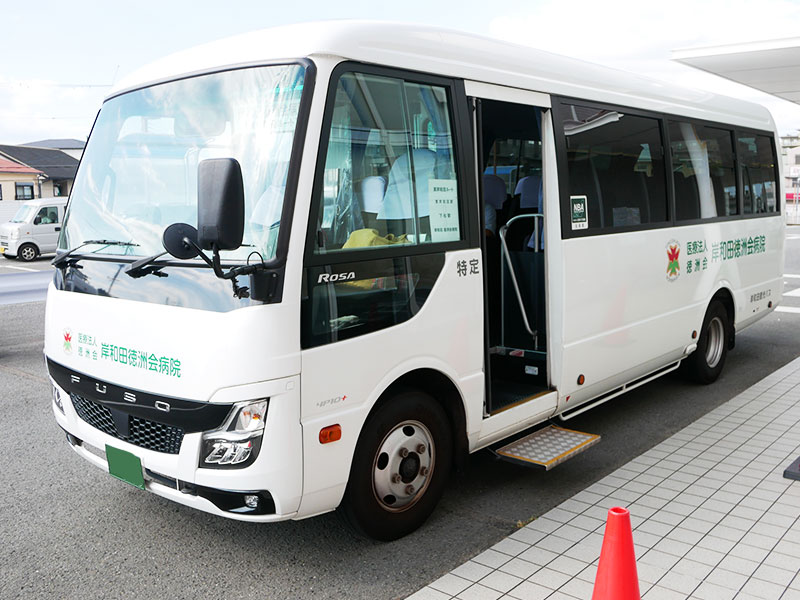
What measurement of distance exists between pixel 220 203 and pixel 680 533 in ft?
10.1

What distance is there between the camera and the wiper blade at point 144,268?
11.9 feet

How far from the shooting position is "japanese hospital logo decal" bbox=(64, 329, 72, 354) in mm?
4105

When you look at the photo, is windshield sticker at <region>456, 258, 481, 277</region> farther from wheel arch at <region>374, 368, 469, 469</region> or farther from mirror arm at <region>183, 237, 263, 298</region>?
mirror arm at <region>183, 237, 263, 298</region>

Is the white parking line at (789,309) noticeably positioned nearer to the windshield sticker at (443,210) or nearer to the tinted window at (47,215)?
the windshield sticker at (443,210)

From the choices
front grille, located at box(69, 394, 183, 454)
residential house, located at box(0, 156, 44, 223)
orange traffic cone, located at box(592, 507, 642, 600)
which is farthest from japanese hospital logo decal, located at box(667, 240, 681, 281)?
residential house, located at box(0, 156, 44, 223)

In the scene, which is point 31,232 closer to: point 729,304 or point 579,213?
point 729,304

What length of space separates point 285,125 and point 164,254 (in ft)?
2.90

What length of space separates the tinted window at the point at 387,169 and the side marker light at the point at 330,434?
846 millimetres

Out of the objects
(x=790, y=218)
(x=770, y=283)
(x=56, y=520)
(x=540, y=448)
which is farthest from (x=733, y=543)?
(x=790, y=218)

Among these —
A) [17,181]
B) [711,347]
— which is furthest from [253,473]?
[17,181]

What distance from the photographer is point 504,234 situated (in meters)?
5.74

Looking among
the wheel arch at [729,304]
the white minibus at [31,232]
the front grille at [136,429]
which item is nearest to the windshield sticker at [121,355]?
the front grille at [136,429]

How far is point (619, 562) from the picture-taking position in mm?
2768

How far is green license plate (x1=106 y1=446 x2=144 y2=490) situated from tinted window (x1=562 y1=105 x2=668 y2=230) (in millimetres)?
3245
